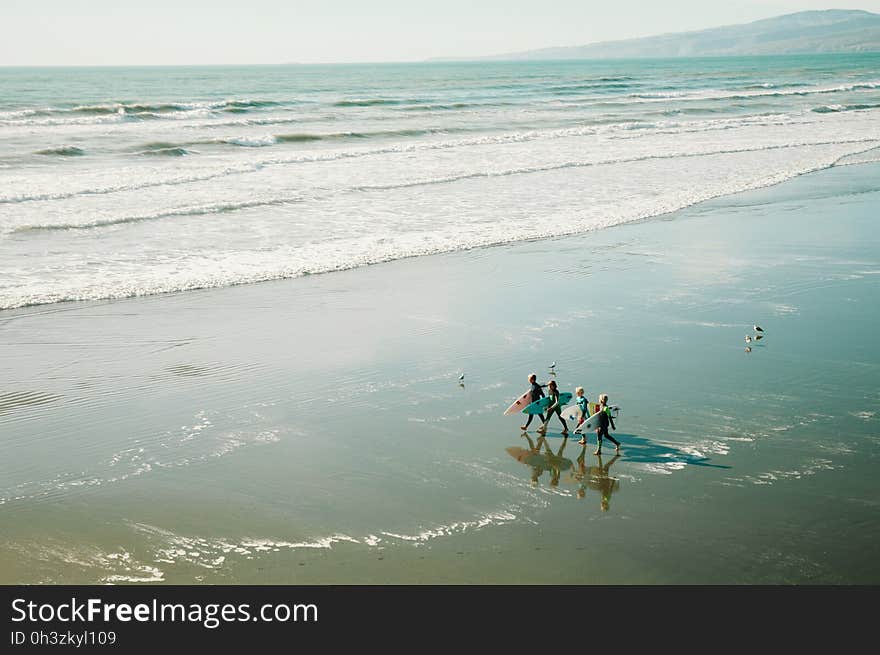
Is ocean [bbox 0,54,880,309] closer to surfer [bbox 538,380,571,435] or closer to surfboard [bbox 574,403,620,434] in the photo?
surfer [bbox 538,380,571,435]

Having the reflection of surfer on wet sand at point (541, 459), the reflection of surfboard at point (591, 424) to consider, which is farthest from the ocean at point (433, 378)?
the reflection of surfboard at point (591, 424)

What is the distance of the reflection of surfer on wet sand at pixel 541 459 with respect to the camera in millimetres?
10984

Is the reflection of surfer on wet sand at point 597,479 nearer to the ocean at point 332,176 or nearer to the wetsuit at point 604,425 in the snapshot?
the wetsuit at point 604,425

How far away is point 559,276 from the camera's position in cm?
2052

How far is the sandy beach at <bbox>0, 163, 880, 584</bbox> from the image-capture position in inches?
360

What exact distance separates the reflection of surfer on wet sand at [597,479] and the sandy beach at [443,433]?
4cm

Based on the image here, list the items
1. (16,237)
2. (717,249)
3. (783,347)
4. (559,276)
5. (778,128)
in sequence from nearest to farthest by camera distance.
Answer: (783,347) < (559,276) < (717,249) < (16,237) < (778,128)

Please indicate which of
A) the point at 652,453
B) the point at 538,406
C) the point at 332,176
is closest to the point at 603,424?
the point at 652,453

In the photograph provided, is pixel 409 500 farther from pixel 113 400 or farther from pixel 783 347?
pixel 783 347

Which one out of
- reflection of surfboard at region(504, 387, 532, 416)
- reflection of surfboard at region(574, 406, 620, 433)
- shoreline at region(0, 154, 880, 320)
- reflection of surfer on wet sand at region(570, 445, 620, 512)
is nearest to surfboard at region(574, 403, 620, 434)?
reflection of surfboard at region(574, 406, 620, 433)

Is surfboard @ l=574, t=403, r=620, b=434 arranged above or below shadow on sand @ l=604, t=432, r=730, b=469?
above

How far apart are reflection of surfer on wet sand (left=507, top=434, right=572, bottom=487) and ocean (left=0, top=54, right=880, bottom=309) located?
33.7 ft
